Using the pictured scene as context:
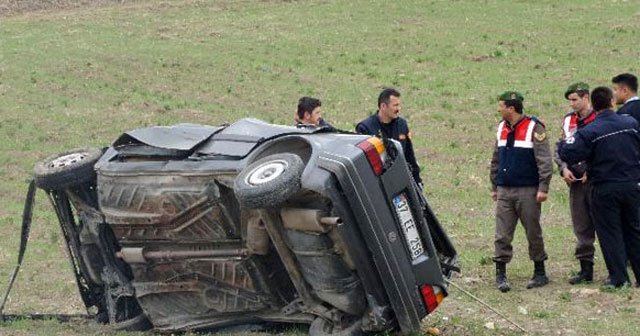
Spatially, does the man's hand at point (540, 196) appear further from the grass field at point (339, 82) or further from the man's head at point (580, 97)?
the man's head at point (580, 97)

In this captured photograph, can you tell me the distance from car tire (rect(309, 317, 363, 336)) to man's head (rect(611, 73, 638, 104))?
4.37m

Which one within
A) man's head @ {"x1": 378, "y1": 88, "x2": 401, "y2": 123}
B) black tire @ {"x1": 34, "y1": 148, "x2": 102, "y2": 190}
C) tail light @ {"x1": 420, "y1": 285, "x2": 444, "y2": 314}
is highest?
black tire @ {"x1": 34, "y1": 148, "x2": 102, "y2": 190}

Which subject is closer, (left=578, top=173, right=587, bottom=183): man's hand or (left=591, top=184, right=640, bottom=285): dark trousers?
(left=591, top=184, right=640, bottom=285): dark trousers

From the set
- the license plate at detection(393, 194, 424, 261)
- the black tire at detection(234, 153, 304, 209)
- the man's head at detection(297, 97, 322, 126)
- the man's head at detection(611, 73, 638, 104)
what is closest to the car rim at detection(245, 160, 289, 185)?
the black tire at detection(234, 153, 304, 209)

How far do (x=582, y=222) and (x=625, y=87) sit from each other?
4.50ft

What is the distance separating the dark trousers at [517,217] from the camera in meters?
10.7

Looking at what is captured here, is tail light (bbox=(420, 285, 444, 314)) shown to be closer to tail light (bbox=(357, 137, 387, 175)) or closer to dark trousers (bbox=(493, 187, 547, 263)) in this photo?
tail light (bbox=(357, 137, 387, 175))

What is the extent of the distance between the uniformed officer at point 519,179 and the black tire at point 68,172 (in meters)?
3.71

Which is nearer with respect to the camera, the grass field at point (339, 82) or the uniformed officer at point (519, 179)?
the uniformed officer at point (519, 179)

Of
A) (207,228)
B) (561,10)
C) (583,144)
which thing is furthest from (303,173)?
(561,10)

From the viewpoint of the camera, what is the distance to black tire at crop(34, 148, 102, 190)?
30.1ft

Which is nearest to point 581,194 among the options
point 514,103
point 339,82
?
point 514,103

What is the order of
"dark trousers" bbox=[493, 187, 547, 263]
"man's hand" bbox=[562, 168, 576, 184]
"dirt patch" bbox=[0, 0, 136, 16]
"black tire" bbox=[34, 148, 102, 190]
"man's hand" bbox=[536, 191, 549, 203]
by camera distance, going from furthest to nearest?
"dirt patch" bbox=[0, 0, 136, 16], "man's hand" bbox=[562, 168, 576, 184], "dark trousers" bbox=[493, 187, 547, 263], "man's hand" bbox=[536, 191, 549, 203], "black tire" bbox=[34, 148, 102, 190]

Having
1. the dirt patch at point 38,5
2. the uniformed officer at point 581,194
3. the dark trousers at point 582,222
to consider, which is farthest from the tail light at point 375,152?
the dirt patch at point 38,5
